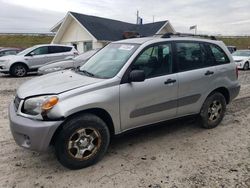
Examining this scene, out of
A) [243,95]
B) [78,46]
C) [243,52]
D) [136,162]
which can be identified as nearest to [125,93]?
[136,162]

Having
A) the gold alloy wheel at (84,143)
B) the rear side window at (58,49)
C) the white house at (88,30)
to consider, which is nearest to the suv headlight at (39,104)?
the gold alloy wheel at (84,143)

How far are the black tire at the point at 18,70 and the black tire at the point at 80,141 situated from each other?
1139 cm

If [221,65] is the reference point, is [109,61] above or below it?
above

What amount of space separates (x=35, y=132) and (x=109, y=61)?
1.70m

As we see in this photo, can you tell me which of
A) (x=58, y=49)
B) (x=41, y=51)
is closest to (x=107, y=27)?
(x=58, y=49)

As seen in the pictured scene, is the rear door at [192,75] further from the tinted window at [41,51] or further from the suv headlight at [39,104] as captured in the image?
the tinted window at [41,51]

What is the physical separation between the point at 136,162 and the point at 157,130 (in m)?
1.44

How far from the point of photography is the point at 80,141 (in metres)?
3.56

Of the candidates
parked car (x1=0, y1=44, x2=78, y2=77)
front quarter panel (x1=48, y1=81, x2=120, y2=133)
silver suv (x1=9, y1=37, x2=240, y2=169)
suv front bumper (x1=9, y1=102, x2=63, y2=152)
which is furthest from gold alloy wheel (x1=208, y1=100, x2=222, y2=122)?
parked car (x1=0, y1=44, x2=78, y2=77)

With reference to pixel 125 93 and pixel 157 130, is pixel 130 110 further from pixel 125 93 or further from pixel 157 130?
pixel 157 130

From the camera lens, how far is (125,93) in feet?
12.5

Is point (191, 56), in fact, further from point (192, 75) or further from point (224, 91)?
point (224, 91)

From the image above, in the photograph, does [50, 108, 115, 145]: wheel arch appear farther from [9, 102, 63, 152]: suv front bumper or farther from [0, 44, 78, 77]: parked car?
[0, 44, 78, 77]: parked car

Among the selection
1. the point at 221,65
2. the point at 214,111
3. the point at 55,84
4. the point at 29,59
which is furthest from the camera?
the point at 29,59
